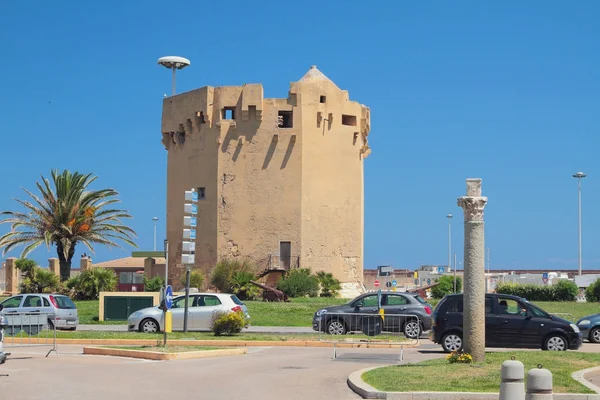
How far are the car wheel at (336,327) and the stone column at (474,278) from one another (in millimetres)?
9828

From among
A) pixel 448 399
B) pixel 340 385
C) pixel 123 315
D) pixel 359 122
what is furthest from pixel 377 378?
pixel 359 122

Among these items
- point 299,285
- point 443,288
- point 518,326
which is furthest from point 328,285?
point 518,326

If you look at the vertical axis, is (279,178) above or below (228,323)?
above

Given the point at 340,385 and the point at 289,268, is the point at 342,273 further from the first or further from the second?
the point at 340,385

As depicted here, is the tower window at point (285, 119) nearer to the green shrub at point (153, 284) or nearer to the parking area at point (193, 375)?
the green shrub at point (153, 284)

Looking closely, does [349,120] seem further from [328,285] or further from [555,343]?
[555,343]

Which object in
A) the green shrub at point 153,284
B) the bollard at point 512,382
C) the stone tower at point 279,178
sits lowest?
the bollard at point 512,382

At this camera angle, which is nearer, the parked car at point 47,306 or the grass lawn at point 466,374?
the grass lawn at point 466,374

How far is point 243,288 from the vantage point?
1725 inches

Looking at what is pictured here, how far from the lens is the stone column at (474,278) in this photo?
51.9 ft

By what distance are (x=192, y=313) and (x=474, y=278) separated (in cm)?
1216

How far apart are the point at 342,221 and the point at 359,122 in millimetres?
5990

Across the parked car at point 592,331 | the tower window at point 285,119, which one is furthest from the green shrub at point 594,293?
the parked car at point 592,331

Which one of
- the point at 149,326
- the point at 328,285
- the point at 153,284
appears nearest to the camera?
the point at 149,326
